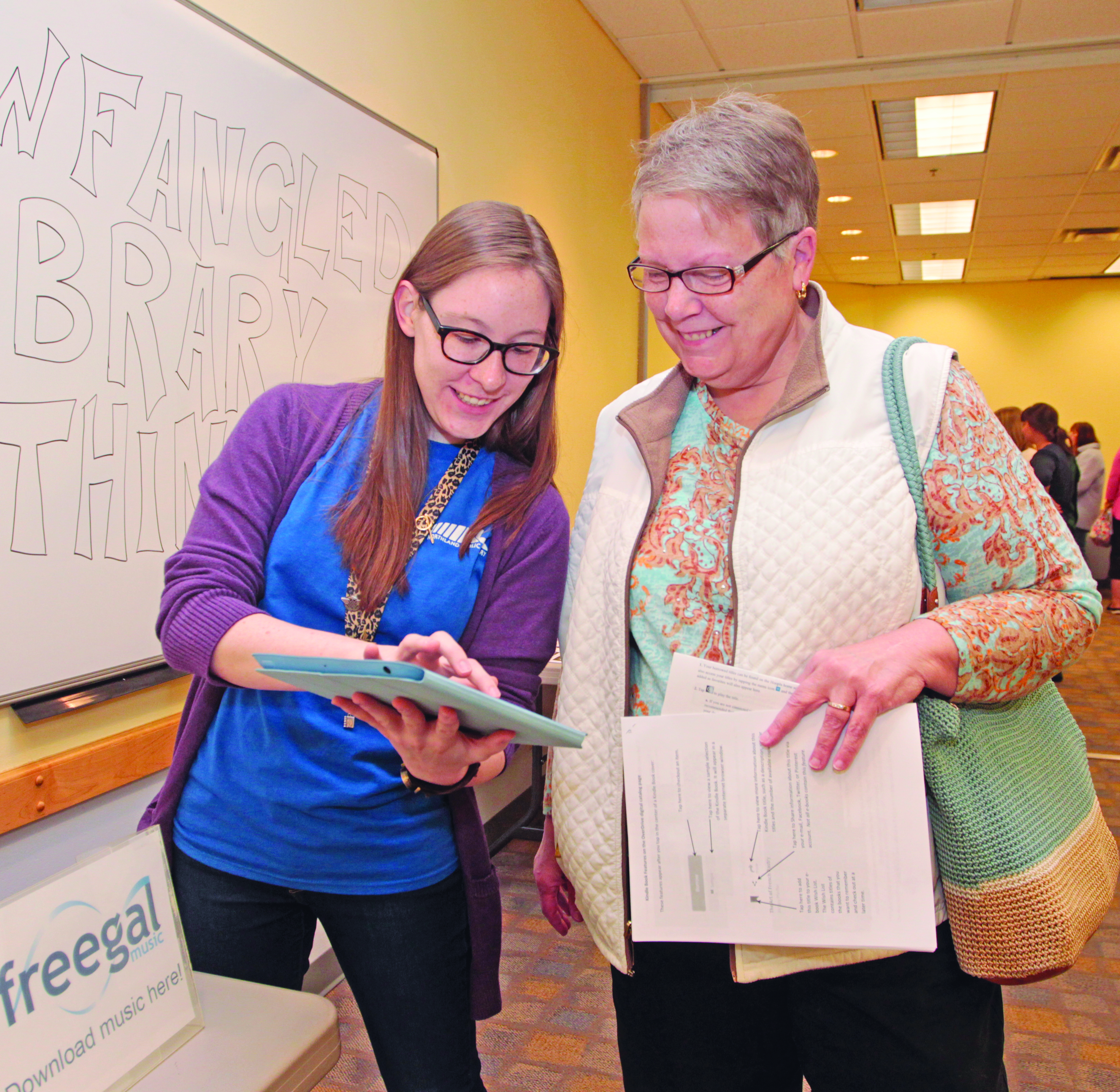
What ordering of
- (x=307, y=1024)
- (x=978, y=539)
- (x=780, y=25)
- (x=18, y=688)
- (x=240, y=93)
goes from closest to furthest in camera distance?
(x=307, y=1024) → (x=978, y=539) → (x=18, y=688) → (x=240, y=93) → (x=780, y=25)

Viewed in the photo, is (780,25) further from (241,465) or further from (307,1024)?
(307,1024)

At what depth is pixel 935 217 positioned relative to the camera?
26.7ft

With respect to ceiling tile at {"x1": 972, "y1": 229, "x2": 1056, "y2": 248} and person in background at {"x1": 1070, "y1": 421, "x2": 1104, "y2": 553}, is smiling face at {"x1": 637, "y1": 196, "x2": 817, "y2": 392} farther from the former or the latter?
person in background at {"x1": 1070, "y1": 421, "x2": 1104, "y2": 553}

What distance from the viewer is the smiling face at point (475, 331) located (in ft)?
3.69

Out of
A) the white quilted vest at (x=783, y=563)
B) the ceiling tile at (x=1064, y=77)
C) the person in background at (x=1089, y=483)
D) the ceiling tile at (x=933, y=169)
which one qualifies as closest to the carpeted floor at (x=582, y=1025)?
the white quilted vest at (x=783, y=563)

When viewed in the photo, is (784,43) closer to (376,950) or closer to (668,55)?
(668,55)

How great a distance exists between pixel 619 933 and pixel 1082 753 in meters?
0.57

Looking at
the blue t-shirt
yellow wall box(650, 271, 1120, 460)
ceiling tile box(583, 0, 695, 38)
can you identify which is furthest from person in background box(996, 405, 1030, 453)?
the blue t-shirt

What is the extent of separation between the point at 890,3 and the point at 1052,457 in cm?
358

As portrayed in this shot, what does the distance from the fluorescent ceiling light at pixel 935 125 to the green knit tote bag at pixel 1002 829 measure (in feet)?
16.6

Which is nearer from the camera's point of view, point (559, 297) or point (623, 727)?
point (623, 727)

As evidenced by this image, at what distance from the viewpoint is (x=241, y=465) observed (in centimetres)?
110

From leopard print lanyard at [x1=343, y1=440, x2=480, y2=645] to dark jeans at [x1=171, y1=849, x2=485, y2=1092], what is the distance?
227mm

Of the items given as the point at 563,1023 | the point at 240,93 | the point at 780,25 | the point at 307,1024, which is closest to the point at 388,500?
the point at 307,1024
